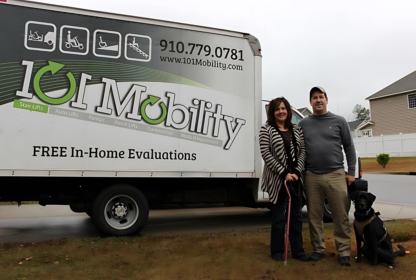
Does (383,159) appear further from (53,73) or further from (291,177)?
(53,73)

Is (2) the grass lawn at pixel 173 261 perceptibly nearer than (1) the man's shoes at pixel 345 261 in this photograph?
Yes

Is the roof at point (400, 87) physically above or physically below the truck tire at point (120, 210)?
above

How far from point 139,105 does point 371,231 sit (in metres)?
3.44

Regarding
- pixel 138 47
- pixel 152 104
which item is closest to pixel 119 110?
pixel 152 104

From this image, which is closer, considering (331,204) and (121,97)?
(331,204)

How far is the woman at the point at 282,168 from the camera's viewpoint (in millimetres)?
4078

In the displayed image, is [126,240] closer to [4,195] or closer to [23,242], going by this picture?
[23,242]

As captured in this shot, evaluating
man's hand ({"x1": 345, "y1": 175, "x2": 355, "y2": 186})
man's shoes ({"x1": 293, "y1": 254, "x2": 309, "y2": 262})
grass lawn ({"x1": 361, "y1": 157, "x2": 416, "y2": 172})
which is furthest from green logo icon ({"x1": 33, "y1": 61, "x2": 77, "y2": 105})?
grass lawn ({"x1": 361, "y1": 157, "x2": 416, "y2": 172})

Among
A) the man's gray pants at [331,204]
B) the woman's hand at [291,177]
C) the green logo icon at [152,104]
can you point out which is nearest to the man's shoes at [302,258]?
the man's gray pants at [331,204]

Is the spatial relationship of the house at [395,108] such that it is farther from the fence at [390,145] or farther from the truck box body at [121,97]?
the truck box body at [121,97]

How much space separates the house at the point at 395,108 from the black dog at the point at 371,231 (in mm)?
28681

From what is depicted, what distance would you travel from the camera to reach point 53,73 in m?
4.78

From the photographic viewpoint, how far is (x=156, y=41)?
5.28 metres

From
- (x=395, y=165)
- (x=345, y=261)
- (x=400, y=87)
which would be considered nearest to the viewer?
(x=345, y=261)
